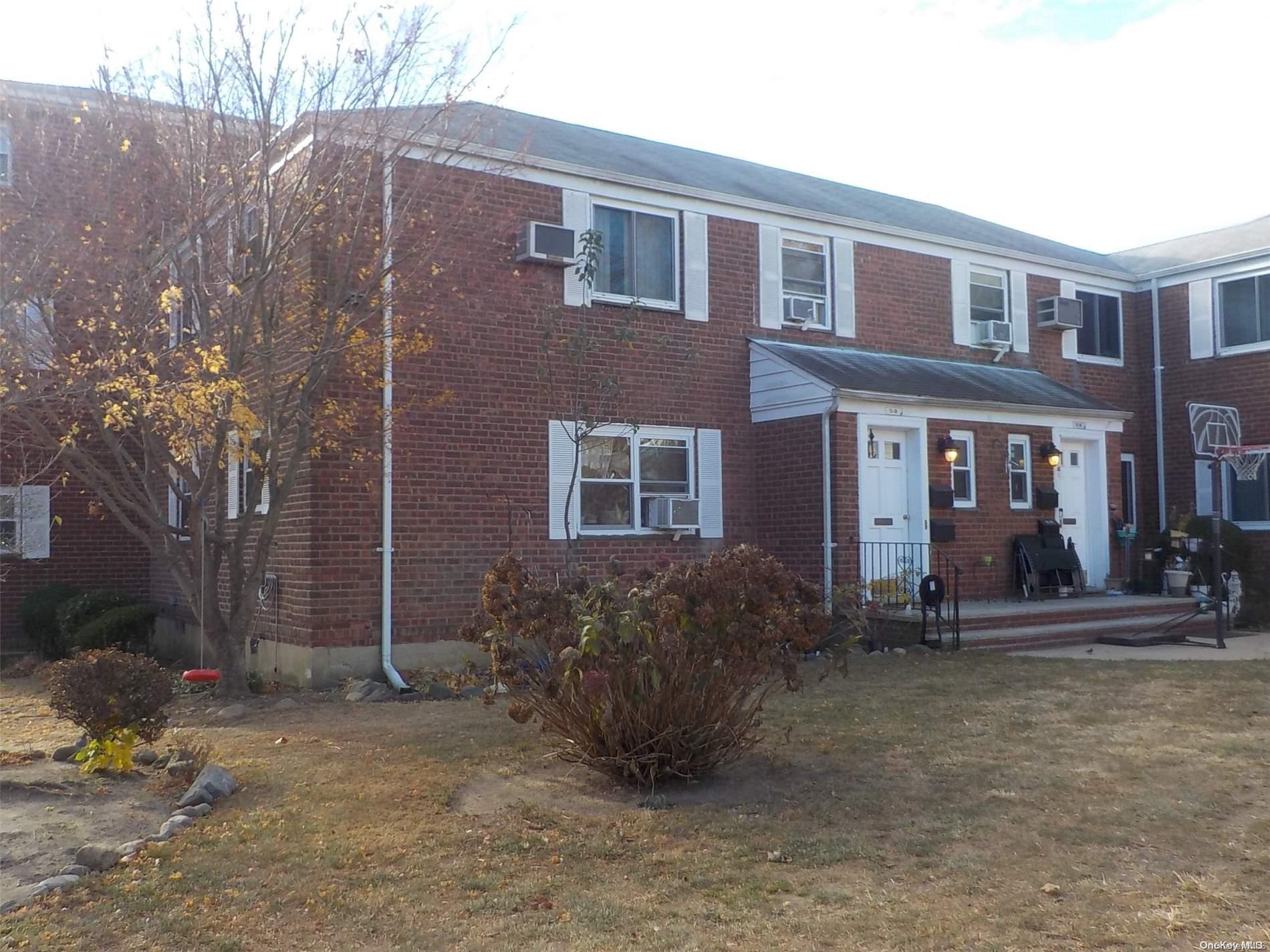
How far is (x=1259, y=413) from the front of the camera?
685 inches

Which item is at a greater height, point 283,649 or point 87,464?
point 87,464

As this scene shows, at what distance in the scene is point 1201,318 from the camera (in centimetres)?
1820

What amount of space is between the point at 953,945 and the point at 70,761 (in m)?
5.72

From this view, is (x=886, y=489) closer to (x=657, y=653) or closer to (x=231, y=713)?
(x=231, y=713)

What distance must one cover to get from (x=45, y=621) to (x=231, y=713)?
6.84 metres

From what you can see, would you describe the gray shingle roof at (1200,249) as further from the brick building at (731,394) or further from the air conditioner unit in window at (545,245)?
the air conditioner unit in window at (545,245)

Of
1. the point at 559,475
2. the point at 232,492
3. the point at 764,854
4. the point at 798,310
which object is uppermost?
the point at 798,310

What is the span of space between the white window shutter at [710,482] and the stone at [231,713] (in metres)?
5.94

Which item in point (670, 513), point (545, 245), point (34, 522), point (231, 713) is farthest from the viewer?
point (34, 522)

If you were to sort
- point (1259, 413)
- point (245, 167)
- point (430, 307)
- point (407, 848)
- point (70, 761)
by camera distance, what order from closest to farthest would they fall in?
point (407, 848)
point (70, 761)
point (245, 167)
point (430, 307)
point (1259, 413)

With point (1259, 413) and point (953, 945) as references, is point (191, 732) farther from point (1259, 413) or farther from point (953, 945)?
point (1259, 413)

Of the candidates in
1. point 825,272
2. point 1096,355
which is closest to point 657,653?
point 825,272

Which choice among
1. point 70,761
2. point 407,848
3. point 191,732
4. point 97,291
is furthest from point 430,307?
point 407,848

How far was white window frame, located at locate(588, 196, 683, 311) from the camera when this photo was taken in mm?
13312
